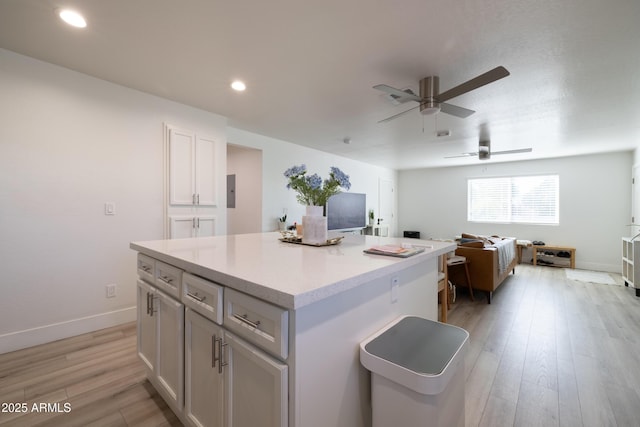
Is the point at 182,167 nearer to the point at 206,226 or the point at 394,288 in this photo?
the point at 206,226

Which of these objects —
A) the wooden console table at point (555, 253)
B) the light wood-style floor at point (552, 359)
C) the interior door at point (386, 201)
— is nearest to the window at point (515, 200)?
the wooden console table at point (555, 253)

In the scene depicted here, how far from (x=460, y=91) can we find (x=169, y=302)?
2.43 m

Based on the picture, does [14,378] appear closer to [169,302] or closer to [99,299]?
[99,299]

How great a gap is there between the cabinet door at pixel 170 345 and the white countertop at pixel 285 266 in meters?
0.23

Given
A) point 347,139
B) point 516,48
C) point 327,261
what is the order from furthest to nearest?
point 347,139, point 516,48, point 327,261

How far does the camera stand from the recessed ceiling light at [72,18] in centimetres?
170

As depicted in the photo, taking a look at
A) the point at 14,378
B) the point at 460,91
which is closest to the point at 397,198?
the point at 460,91

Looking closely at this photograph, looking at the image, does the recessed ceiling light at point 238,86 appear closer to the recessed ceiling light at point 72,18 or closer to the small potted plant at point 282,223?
the recessed ceiling light at point 72,18

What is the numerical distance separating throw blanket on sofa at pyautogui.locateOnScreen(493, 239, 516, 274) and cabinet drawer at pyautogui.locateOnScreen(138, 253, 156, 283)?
13.3ft

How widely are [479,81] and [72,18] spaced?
2.76 metres

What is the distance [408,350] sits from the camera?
1.07 m

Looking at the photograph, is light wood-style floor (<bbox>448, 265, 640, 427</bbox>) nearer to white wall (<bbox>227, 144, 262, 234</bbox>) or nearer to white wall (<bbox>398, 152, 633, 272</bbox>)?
white wall (<bbox>398, 152, 633, 272</bbox>)

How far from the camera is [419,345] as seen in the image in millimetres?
1107

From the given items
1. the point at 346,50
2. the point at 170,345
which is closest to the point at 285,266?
the point at 170,345
